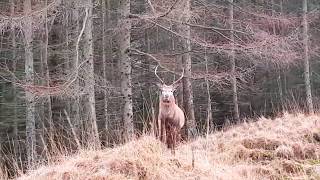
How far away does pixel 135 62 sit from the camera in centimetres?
1222

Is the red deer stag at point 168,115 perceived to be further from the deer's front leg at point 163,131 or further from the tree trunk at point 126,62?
the tree trunk at point 126,62

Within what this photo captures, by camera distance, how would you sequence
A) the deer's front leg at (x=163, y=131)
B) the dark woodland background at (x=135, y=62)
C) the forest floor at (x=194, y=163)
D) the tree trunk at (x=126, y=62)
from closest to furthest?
the forest floor at (x=194, y=163) < the deer's front leg at (x=163, y=131) < the dark woodland background at (x=135, y=62) < the tree trunk at (x=126, y=62)

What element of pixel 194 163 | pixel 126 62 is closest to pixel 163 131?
pixel 194 163

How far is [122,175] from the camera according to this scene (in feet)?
16.5

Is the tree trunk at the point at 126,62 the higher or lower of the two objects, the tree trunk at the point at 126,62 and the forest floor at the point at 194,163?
the higher

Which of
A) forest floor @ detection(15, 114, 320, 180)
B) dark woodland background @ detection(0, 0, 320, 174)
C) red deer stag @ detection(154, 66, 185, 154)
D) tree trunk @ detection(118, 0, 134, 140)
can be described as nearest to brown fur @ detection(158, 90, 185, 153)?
red deer stag @ detection(154, 66, 185, 154)

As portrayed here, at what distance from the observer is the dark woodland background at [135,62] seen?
32.0 ft

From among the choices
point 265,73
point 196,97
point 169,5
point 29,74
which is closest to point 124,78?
point 169,5

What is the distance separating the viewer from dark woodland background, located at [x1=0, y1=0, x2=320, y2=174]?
9.77 m

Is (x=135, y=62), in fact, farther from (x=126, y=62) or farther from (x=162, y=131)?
(x=162, y=131)

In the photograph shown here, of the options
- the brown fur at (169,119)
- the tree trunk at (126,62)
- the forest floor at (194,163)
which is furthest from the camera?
the tree trunk at (126,62)

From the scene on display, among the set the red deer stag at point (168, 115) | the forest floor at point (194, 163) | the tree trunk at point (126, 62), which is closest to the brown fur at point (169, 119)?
the red deer stag at point (168, 115)

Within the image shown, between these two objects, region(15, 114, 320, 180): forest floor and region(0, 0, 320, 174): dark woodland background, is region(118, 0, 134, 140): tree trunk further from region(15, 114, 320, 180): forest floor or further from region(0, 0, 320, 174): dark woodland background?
region(15, 114, 320, 180): forest floor

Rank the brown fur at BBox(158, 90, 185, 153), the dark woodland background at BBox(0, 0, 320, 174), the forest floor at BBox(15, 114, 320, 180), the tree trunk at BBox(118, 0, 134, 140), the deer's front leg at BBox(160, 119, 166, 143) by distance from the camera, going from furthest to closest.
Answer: the tree trunk at BBox(118, 0, 134, 140) → the dark woodland background at BBox(0, 0, 320, 174) → the brown fur at BBox(158, 90, 185, 153) → the deer's front leg at BBox(160, 119, 166, 143) → the forest floor at BBox(15, 114, 320, 180)
